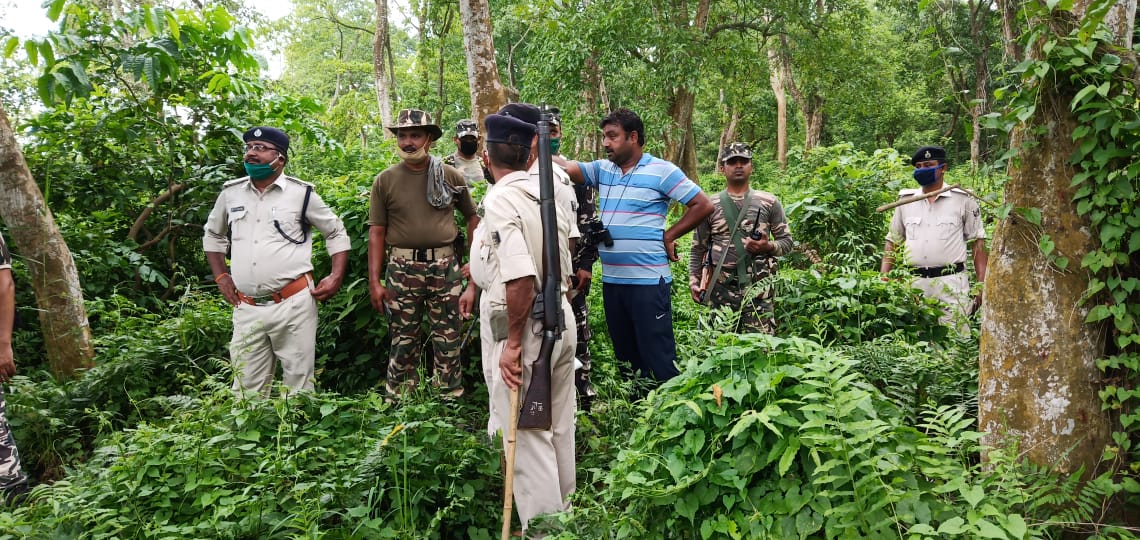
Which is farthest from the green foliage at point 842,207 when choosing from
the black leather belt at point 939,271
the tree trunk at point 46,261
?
the tree trunk at point 46,261

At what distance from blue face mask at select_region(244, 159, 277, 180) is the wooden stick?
252 centimetres

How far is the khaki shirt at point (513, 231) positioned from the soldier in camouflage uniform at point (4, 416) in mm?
2574

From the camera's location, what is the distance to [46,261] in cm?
510

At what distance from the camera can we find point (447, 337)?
16.3 feet

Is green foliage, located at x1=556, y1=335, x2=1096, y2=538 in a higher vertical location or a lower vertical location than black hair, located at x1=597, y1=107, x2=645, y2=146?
lower

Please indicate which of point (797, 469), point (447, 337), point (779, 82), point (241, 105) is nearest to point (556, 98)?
point (241, 105)

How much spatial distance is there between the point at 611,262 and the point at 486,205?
1.57 metres

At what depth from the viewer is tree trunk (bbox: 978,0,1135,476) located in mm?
3025

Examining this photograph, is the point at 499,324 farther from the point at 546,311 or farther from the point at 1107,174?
the point at 1107,174

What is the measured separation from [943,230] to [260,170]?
520 cm

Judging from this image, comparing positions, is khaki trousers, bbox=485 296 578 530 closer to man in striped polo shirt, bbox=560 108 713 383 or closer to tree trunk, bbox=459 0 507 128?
man in striped polo shirt, bbox=560 108 713 383

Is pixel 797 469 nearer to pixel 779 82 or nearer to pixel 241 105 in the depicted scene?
pixel 241 105

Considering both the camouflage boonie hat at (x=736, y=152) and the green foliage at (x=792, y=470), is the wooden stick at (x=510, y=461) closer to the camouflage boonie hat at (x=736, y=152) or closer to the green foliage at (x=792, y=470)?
the green foliage at (x=792, y=470)

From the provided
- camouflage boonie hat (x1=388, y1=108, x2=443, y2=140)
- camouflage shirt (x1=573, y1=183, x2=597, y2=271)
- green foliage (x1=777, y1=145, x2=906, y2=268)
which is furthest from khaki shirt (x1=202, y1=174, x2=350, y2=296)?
green foliage (x1=777, y1=145, x2=906, y2=268)
